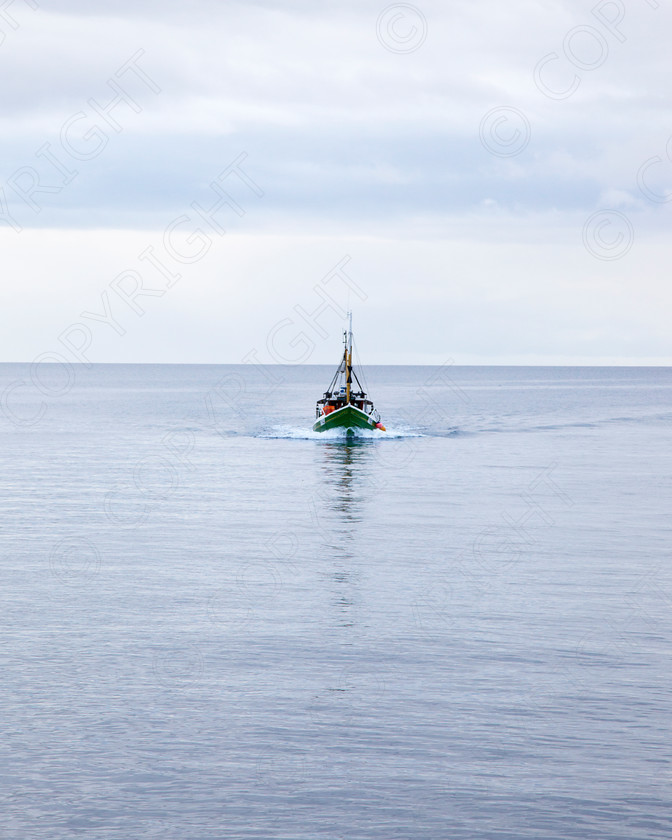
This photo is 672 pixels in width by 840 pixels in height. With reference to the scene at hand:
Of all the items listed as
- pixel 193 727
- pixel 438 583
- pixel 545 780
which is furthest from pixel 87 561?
pixel 545 780

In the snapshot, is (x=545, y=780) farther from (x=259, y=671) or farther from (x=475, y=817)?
(x=259, y=671)

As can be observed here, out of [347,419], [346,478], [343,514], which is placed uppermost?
[347,419]

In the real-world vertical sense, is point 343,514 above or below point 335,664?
above

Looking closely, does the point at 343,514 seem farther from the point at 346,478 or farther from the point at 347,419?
the point at 347,419

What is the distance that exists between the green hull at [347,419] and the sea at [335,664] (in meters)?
37.5

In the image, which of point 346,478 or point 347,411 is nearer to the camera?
point 346,478

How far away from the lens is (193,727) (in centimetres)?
2144

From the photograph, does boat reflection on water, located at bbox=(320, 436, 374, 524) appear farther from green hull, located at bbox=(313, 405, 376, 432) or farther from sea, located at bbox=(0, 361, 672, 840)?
green hull, located at bbox=(313, 405, 376, 432)

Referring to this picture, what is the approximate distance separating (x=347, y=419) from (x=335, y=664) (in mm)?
73755

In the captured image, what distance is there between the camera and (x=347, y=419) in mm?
99188

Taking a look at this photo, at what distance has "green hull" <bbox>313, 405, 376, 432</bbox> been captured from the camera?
323ft

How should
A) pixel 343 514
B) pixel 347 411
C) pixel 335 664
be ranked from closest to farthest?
pixel 335 664
pixel 343 514
pixel 347 411

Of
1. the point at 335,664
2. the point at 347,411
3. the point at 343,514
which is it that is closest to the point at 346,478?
the point at 343,514

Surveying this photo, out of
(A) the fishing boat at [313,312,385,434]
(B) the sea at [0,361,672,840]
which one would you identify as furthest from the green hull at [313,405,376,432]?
(B) the sea at [0,361,672,840]
